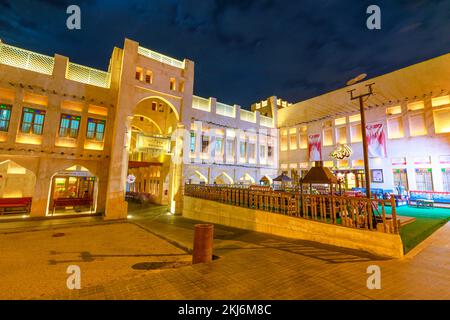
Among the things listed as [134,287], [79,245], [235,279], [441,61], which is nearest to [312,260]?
[235,279]

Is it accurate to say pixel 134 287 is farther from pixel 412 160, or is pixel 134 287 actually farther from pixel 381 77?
pixel 381 77

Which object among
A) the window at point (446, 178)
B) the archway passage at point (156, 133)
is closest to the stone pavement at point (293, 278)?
the window at point (446, 178)

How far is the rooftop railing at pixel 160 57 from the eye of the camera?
16406 millimetres

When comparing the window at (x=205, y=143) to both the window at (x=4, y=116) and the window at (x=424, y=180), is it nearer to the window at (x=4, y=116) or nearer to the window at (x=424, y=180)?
the window at (x=4, y=116)

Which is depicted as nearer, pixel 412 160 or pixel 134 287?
pixel 134 287

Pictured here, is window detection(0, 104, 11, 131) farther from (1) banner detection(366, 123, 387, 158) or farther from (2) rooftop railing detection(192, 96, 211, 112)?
(1) banner detection(366, 123, 387, 158)

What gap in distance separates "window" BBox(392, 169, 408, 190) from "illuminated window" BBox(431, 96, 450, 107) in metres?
5.77

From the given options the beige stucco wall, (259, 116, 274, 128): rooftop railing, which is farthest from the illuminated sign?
(259, 116, 274, 128): rooftop railing

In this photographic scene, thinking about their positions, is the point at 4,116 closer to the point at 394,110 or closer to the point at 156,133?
Result: the point at 156,133

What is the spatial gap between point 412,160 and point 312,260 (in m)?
18.2

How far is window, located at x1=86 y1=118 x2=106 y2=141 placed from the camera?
49.8 feet

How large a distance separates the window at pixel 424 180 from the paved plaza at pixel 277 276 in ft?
41.3

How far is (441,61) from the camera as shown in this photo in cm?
1575
